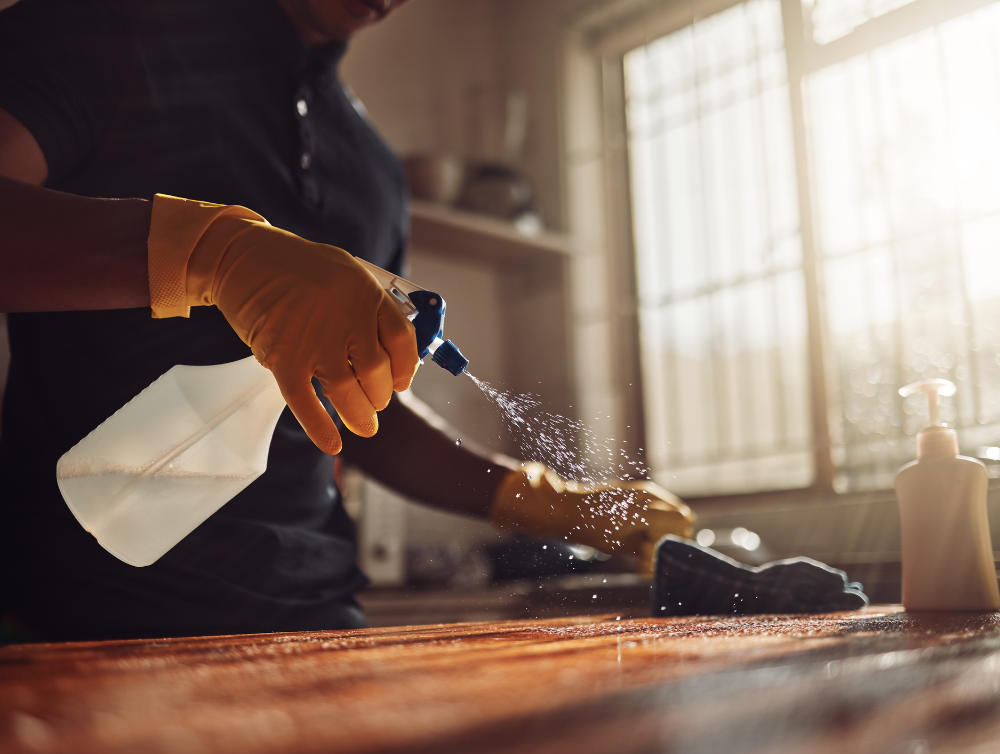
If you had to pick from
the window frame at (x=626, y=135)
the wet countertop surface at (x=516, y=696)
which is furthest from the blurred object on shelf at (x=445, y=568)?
the wet countertop surface at (x=516, y=696)

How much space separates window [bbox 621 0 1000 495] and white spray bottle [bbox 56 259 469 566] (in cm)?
150

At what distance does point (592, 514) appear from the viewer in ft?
3.91

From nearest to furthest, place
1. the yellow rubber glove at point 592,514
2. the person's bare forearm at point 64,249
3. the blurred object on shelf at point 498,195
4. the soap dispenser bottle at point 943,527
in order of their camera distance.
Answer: the person's bare forearm at point 64,249, the soap dispenser bottle at point 943,527, the yellow rubber glove at point 592,514, the blurred object on shelf at point 498,195

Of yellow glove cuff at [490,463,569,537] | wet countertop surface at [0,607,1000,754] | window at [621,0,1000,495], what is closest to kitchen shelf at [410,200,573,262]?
window at [621,0,1000,495]

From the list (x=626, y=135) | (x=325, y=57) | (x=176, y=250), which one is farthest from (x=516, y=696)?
(x=626, y=135)

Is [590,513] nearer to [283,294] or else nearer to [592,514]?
[592,514]

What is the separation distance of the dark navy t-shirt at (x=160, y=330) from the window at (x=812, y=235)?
143cm

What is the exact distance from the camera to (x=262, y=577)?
984mm

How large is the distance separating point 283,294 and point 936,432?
0.70m

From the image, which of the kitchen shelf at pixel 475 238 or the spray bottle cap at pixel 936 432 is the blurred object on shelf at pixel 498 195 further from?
the spray bottle cap at pixel 936 432

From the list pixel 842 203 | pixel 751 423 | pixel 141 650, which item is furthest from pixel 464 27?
pixel 141 650

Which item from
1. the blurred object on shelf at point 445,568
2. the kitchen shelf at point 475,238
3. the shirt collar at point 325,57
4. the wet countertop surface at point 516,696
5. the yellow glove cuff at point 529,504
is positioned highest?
the kitchen shelf at point 475,238

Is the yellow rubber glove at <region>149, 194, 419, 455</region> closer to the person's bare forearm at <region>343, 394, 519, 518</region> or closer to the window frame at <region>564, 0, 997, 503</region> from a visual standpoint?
the person's bare forearm at <region>343, 394, 519, 518</region>

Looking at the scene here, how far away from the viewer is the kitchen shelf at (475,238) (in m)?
2.41
